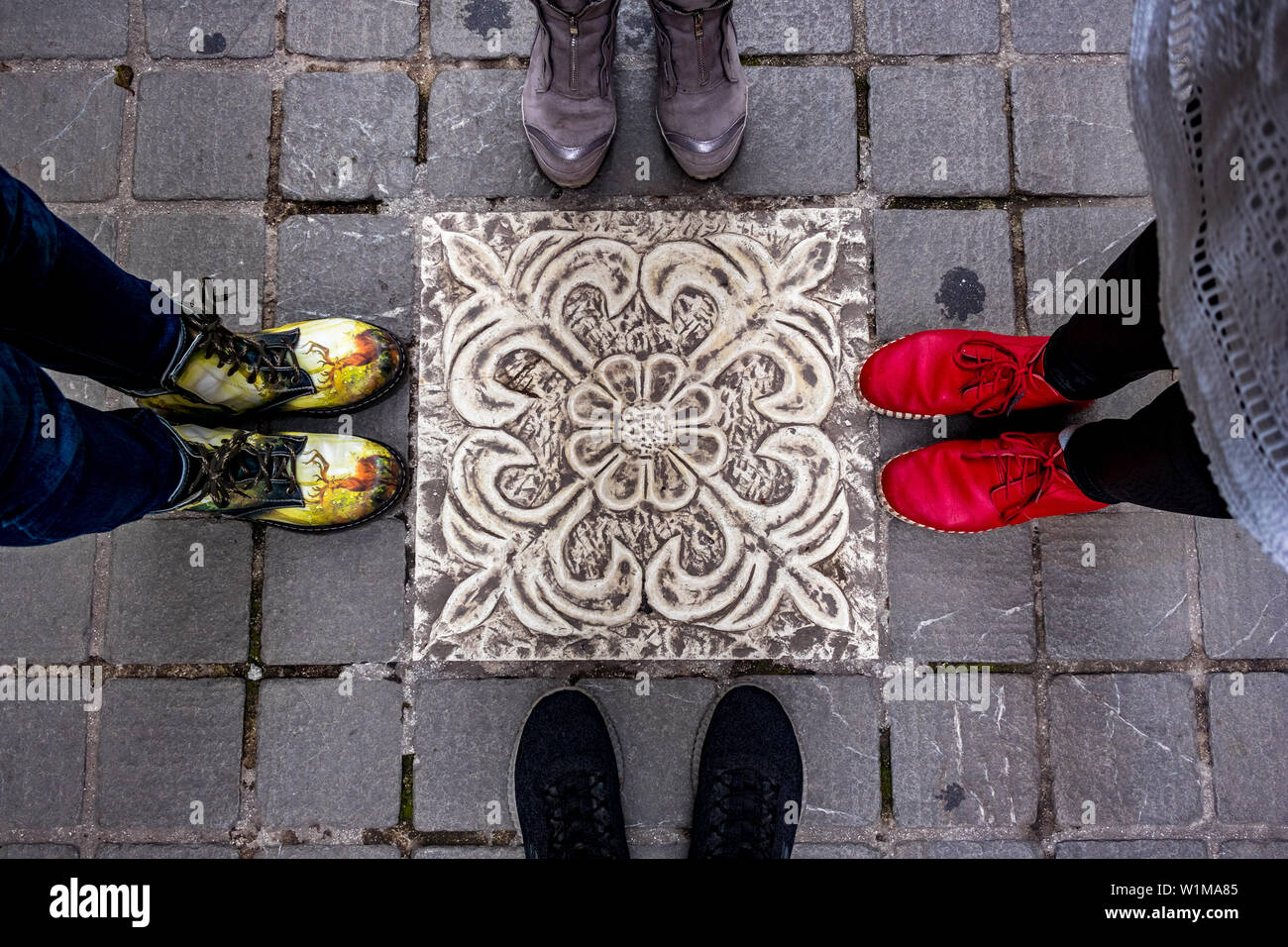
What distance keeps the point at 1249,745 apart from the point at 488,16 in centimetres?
263

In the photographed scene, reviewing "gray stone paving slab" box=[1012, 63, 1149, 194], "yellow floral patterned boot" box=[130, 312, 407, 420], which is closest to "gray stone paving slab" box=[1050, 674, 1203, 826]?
"gray stone paving slab" box=[1012, 63, 1149, 194]

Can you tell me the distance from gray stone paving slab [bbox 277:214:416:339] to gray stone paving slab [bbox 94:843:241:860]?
130 centimetres

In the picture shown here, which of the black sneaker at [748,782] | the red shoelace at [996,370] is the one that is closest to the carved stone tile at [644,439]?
the black sneaker at [748,782]

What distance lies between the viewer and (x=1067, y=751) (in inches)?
69.5

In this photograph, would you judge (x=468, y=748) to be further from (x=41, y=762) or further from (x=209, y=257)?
(x=209, y=257)

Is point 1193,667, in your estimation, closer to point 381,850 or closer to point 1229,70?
point 1229,70

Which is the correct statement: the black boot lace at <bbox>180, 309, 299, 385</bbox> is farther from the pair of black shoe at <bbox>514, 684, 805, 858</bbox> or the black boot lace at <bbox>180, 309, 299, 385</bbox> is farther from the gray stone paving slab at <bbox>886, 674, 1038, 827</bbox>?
the gray stone paving slab at <bbox>886, 674, 1038, 827</bbox>

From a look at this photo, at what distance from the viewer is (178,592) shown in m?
1.78

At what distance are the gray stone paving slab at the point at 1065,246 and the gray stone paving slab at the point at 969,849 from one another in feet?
4.12

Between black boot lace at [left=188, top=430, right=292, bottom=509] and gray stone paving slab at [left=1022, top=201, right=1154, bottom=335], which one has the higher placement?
gray stone paving slab at [left=1022, top=201, right=1154, bottom=335]

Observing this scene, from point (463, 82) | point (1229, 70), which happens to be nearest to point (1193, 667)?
point (1229, 70)

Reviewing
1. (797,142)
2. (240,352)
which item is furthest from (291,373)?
(797,142)

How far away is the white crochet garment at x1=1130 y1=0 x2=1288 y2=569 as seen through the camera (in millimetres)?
761

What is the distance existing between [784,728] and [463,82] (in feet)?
5.96
